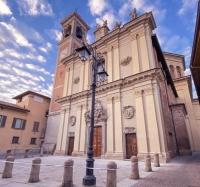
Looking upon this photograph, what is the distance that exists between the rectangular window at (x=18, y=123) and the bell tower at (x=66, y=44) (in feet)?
14.5

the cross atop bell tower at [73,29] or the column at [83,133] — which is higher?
the cross atop bell tower at [73,29]

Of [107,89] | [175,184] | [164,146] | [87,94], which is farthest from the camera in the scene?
[87,94]

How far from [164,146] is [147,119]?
2323mm

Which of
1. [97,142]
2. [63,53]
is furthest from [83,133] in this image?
[63,53]

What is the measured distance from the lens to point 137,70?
44.5 feet

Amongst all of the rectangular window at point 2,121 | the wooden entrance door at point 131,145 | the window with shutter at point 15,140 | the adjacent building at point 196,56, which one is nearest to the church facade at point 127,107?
the wooden entrance door at point 131,145

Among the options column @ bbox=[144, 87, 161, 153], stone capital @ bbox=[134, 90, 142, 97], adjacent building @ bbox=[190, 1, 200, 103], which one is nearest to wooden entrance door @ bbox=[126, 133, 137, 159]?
column @ bbox=[144, 87, 161, 153]

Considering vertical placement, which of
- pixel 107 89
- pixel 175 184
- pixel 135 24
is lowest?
pixel 175 184

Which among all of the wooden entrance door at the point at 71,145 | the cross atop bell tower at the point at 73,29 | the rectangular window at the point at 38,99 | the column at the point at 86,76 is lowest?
the wooden entrance door at the point at 71,145

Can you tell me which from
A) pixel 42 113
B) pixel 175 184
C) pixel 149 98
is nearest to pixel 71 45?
pixel 42 113

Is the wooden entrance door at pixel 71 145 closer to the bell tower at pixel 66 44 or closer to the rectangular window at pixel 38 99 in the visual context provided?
the bell tower at pixel 66 44

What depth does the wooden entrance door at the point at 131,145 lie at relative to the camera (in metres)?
11.6

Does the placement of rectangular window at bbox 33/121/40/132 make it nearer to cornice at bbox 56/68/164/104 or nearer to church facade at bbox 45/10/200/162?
church facade at bbox 45/10/200/162

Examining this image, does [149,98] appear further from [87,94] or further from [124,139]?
[87,94]
